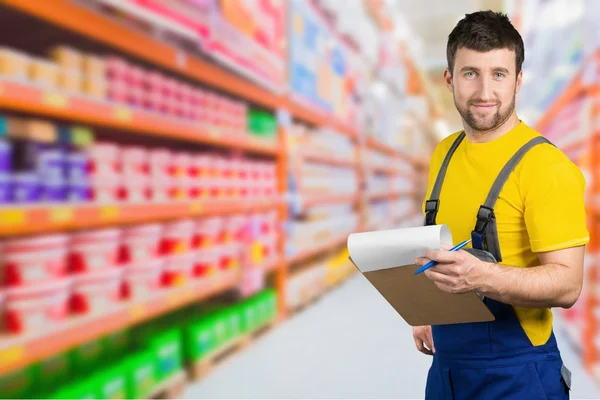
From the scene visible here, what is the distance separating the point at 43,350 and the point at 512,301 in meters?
1.58

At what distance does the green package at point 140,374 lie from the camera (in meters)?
2.23

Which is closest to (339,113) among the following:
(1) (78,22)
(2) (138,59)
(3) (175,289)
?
(2) (138,59)

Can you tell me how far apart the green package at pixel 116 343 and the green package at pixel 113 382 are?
0.37 m

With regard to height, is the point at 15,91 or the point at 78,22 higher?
the point at 78,22

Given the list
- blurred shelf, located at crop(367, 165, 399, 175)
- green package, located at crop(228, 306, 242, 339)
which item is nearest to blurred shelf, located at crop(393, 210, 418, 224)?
blurred shelf, located at crop(367, 165, 399, 175)

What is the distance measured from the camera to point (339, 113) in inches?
213

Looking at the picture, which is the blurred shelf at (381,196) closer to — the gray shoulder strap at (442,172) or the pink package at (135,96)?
the pink package at (135,96)

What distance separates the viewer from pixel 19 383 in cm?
206

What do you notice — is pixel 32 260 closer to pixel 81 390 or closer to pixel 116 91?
pixel 81 390

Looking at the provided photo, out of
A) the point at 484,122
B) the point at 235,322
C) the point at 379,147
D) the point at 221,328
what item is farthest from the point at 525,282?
the point at 379,147

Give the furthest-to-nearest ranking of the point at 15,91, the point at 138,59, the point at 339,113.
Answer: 1. the point at 339,113
2. the point at 138,59
3. the point at 15,91

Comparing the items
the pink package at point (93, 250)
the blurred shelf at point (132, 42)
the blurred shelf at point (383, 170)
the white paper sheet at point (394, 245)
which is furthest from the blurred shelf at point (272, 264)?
the blurred shelf at point (383, 170)

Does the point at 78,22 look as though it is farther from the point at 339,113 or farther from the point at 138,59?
the point at 339,113

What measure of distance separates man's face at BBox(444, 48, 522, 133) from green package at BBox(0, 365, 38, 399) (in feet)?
6.54
